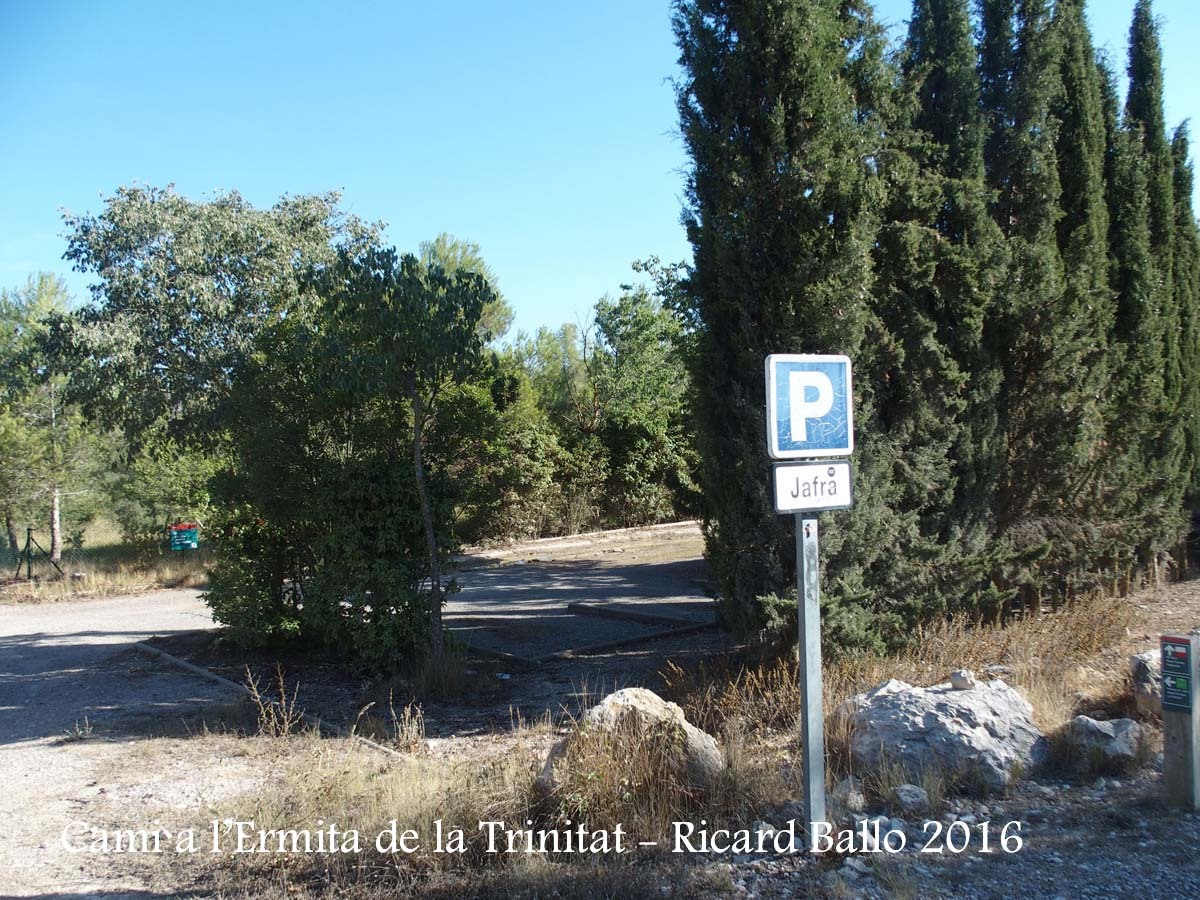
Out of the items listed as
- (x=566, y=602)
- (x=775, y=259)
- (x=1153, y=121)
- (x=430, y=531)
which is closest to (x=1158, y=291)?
(x=1153, y=121)

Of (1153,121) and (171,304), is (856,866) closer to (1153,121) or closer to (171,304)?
(171,304)

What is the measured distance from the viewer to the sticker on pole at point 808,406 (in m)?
4.44

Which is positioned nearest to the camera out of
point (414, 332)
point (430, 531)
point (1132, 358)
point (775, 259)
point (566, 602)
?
point (775, 259)

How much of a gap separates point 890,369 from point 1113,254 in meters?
5.60

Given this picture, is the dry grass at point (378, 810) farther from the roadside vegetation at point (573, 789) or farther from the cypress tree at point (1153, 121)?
the cypress tree at point (1153, 121)

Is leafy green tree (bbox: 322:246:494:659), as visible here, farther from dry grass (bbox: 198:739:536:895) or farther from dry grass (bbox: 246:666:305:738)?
dry grass (bbox: 198:739:536:895)

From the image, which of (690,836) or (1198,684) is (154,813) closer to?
(690,836)

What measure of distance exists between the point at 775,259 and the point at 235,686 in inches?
253

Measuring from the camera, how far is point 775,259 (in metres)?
7.35

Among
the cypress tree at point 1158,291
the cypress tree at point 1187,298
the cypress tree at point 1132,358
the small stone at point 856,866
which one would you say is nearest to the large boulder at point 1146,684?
the small stone at point 856,866

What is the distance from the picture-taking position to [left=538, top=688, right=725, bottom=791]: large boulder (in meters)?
5.12

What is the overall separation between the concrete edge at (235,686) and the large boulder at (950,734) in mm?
2986

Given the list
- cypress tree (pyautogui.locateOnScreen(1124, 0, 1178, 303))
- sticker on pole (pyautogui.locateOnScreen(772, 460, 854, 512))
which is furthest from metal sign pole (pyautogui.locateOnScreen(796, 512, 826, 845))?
cypress tree (pyautogui.locateOnScreen(1124, 0, 1178, 303))

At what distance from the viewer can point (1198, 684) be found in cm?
500
